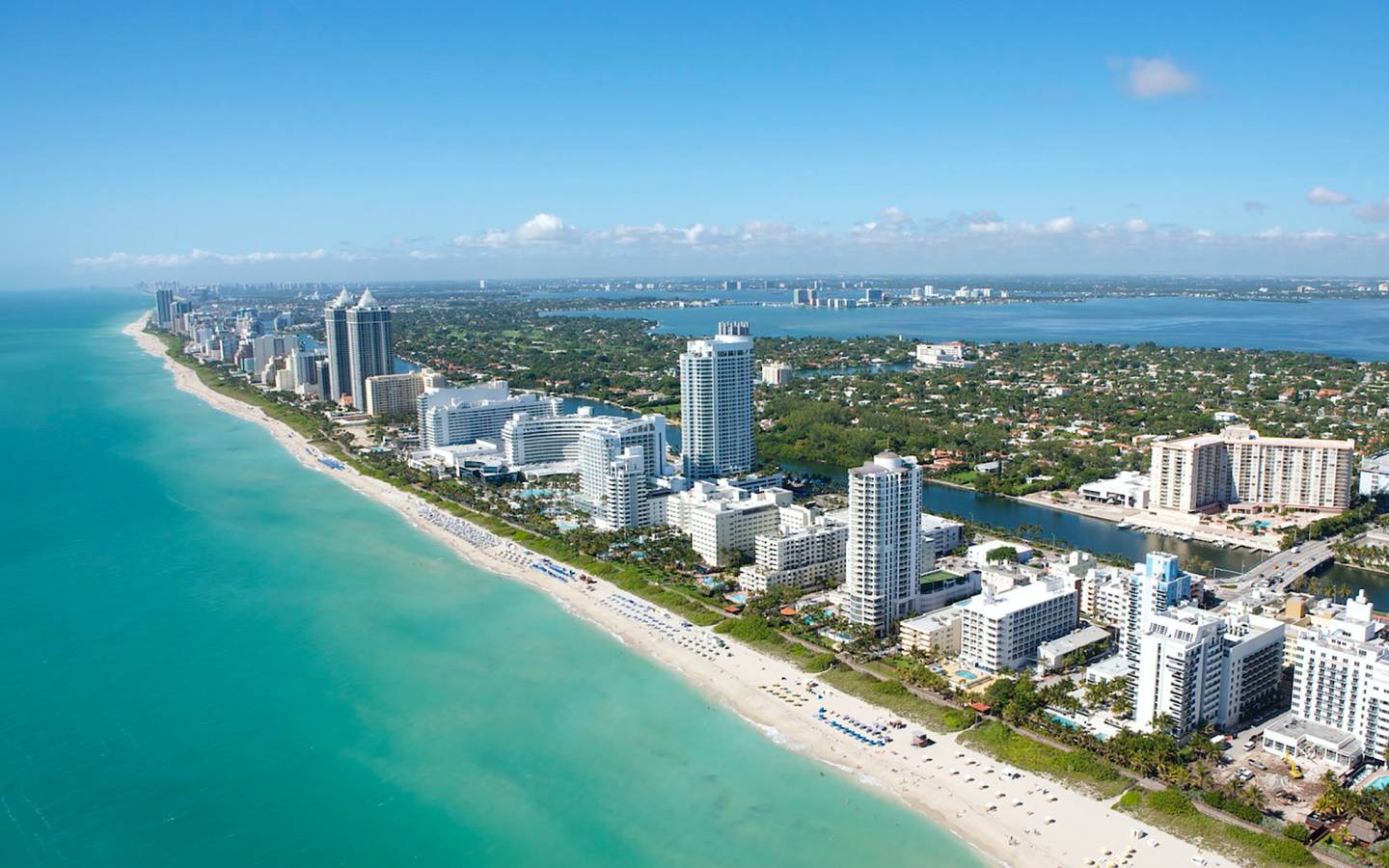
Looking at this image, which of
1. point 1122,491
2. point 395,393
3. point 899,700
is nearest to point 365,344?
point 395,393

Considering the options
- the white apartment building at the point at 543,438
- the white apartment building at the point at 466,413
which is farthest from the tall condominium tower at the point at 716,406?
the white apartment building at the point at 466,413

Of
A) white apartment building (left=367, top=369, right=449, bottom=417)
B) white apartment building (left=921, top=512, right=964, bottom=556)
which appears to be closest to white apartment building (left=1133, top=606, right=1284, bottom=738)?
white apartment building (left=921, top=512, right=964, bottom=556)

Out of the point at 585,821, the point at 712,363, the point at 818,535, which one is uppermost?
the point at 712,363

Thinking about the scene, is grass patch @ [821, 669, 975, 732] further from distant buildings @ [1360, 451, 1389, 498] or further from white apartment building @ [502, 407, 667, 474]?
distant buildings @ [1360, 451, 1389, 498]

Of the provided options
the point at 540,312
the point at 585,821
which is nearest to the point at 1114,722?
the point at 585,821

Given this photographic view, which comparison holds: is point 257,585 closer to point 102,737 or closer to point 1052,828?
point 102,737

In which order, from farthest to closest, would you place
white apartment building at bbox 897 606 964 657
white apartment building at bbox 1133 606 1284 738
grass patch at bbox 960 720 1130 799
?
white apartment building at bbox 897 606 964 657
white apartment building at bbox 1133 606 1284 738
grass patch at bbox 960 720 1130 799

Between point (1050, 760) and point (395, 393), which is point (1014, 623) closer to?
point (1050, 760)
